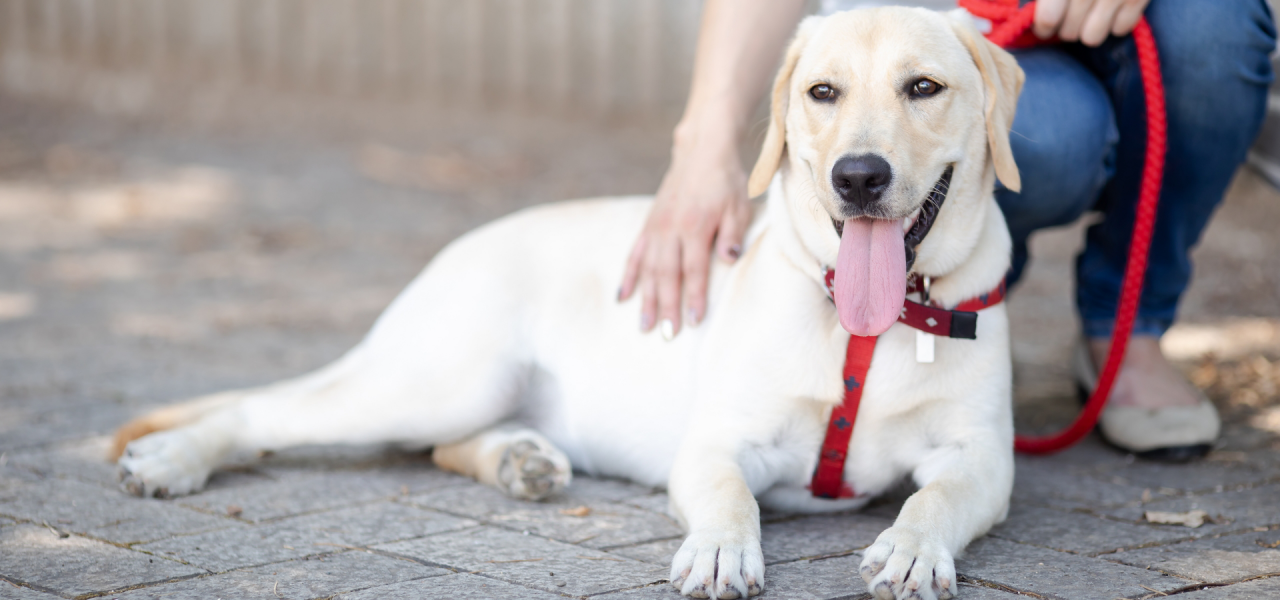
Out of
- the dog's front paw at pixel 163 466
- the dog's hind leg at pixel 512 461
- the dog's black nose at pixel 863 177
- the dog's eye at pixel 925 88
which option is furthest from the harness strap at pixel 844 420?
the dog's front paw at pixel 163 466

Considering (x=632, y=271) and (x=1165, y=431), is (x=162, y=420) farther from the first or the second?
(x=1165, y=431)

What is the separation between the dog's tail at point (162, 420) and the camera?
3.00 metres

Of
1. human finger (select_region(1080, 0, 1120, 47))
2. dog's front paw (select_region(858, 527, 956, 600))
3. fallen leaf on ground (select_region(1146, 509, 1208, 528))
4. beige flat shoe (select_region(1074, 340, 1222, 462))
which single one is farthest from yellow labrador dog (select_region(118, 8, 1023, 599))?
beige flat shoe (select_region(1074, 340, 1222, 462))

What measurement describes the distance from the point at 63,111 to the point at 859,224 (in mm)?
9287

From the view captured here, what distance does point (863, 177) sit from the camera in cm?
223

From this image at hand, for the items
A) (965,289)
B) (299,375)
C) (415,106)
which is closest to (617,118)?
(415,106)

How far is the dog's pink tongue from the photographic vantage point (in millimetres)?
2312

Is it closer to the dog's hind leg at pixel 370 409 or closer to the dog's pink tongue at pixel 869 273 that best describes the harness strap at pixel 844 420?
the dog's pink tongue at pixel 869 273

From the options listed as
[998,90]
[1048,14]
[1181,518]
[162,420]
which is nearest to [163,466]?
[162,420]

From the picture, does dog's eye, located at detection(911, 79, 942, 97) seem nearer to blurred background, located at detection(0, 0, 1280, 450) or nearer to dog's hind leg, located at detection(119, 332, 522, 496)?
dog's hind leg, located at detection(119, 332, 522, 496)

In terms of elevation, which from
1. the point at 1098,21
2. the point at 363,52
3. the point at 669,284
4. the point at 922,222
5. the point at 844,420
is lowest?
the point at 844,420

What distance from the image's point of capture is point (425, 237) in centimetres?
684

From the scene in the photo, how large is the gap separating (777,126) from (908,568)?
112cm

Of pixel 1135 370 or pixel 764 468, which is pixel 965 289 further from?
pixel 1135 370
